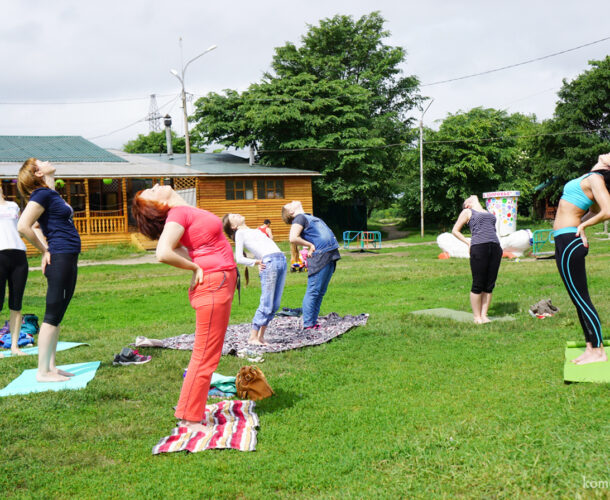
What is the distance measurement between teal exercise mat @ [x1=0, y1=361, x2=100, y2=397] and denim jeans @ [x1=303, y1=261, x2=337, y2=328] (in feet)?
9.69

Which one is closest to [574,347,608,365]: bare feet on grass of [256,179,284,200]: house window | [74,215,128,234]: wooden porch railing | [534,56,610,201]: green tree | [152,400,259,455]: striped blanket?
[152,400,259,455]: striped blanket

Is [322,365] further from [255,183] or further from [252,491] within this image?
[255,183]

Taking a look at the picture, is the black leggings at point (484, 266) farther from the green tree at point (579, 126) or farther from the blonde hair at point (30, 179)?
the green tree at point (579, 126)

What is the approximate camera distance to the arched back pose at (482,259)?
26.1 ft

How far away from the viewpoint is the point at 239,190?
32.8m

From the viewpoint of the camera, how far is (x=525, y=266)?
52.6 ft

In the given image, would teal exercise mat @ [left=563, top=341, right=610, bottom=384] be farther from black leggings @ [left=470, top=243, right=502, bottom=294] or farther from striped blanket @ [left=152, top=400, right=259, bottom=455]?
black leggings @ [left=470, top=243, right=502, bottom=294]

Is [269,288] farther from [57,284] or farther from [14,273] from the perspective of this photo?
[14,273]

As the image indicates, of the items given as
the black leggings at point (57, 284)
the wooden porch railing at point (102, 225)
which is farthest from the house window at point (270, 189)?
the black leggings at point (57, 284)

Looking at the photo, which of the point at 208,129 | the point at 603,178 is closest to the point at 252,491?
the point at 603,178

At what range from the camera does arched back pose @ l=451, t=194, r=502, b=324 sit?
795 centimetres

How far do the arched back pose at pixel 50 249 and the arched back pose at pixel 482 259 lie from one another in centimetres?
508

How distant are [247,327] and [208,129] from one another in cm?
3113

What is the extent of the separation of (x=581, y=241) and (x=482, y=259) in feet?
9.96
